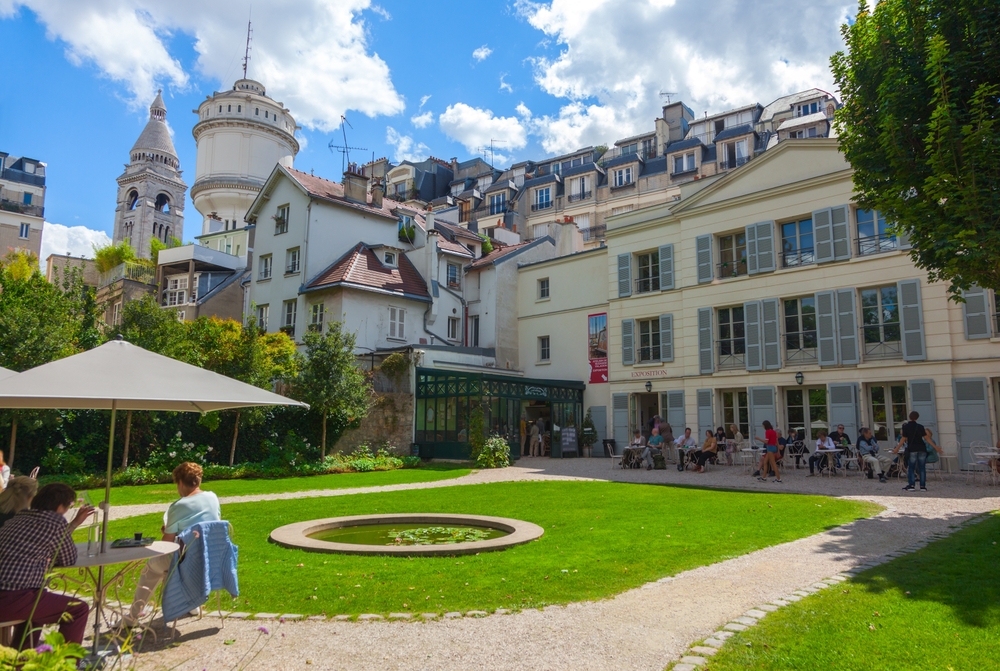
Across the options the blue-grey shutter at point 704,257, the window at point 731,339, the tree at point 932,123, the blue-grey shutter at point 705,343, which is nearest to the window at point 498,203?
the blue-grey shutter at point 704,257

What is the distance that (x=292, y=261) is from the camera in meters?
29.6

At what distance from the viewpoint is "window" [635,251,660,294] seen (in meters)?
25.8

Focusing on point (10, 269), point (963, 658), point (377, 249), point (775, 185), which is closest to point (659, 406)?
point (775, 185)

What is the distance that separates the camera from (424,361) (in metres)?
25.2

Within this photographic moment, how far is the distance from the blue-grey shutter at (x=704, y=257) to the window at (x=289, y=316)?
16.8 meters

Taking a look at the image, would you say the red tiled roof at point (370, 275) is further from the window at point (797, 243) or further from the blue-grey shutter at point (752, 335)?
the window at point (797, 243)

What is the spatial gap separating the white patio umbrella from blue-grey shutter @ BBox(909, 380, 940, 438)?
18.4 metres

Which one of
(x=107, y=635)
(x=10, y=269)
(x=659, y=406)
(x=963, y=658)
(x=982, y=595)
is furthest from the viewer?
(x=10, y=269)

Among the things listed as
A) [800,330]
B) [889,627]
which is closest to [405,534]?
[889,627]

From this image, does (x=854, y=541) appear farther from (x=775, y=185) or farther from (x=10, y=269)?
(x=10, y=269)

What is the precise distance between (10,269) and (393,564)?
28905mm

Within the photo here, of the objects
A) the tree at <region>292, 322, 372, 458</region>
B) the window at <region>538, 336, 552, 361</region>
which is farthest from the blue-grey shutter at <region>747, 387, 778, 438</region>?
the tree at <region>292, 322, 372, 458</region>

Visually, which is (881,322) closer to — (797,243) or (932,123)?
(797,243)

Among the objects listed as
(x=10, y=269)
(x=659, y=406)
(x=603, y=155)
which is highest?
(x=603, y=155)
